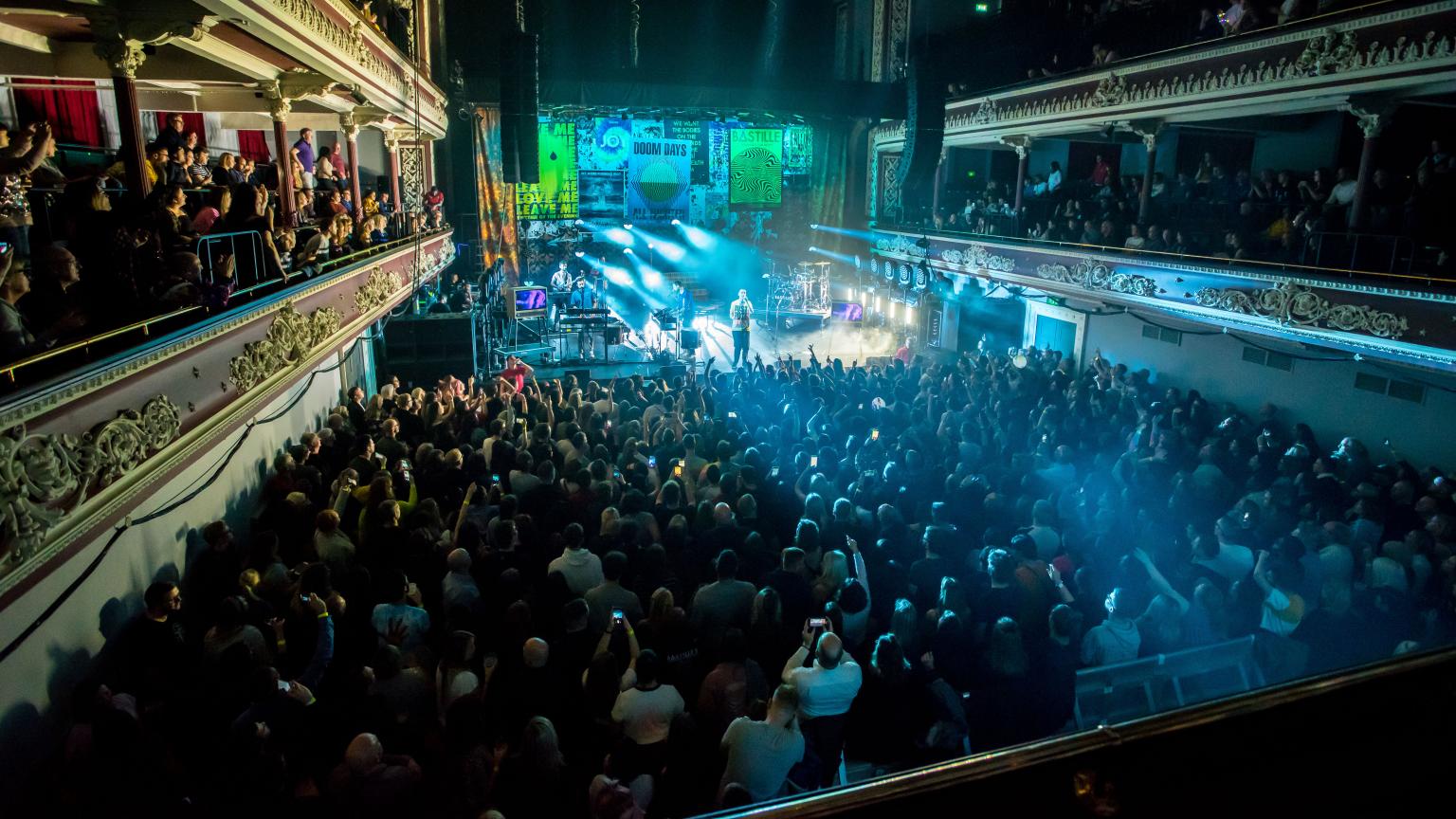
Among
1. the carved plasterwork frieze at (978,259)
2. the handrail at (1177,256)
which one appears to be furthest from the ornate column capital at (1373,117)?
the carved plasterwork frieze at (978,259)

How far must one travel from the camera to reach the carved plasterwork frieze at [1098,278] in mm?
12609

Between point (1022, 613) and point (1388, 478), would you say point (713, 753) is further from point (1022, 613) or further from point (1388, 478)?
point (1388, 478)

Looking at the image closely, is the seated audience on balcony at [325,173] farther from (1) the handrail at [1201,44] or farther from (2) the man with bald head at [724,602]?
(1) the handrail at [1201,44]

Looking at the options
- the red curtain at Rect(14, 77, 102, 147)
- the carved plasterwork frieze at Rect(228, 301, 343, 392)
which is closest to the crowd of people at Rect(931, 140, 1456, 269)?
the carved plasterwork frieze at Rect(228, 301, 343, 392)

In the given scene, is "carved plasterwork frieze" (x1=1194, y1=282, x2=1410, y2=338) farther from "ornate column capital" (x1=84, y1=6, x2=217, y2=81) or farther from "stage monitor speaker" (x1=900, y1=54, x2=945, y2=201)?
"ornate column capital" (x1=84, y1=6, x2=217, y2=81)

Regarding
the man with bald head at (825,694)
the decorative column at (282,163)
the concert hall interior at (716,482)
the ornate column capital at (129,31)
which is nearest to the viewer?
the concert hall interior at (716,482)

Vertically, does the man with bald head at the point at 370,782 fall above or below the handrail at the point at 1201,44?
below

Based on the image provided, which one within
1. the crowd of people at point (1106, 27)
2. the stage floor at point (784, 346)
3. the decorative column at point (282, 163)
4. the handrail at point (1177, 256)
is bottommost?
the stage floor at point (784, 346)

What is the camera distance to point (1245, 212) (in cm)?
1225

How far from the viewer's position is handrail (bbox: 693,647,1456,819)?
1204 mm

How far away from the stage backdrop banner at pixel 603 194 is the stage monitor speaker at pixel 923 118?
1324cm

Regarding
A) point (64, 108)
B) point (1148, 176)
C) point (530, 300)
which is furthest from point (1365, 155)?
point (530, 300)

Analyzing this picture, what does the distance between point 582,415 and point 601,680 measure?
19.3 ft

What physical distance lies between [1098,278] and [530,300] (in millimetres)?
14378
